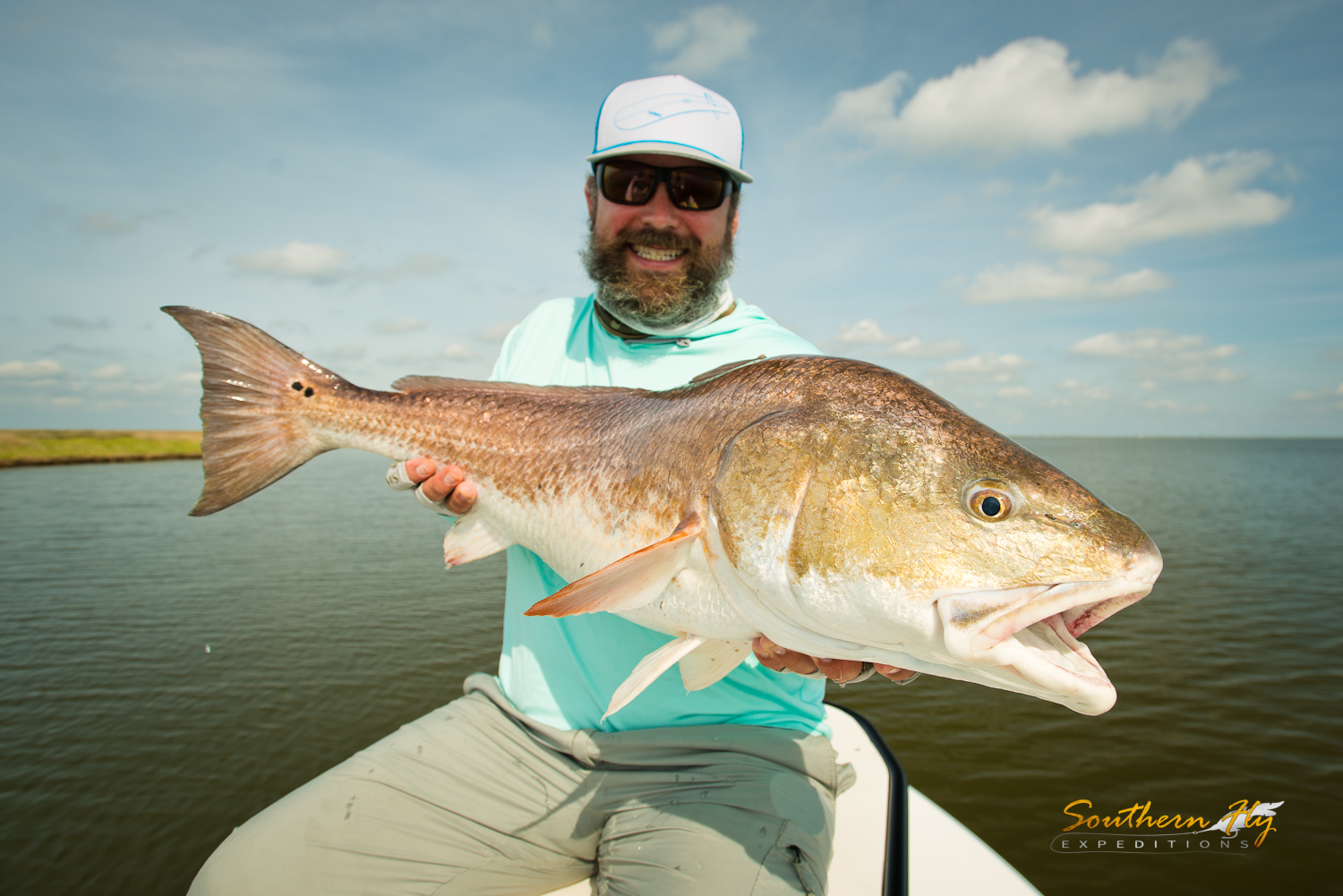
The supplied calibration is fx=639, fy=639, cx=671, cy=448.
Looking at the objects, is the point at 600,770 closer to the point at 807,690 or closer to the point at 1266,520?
the point at 807,690

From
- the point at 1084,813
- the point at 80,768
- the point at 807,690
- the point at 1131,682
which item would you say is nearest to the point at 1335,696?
the point at 1131,682

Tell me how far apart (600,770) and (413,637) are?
31.4ft

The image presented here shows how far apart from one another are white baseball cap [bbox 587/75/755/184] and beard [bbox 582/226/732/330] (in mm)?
421

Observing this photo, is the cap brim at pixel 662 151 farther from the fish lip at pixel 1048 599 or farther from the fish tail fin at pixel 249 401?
the fish lip at pixel 1048 599

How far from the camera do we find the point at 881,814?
3293 mm

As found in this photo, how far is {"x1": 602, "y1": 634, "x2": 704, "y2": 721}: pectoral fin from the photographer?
6.39 feet

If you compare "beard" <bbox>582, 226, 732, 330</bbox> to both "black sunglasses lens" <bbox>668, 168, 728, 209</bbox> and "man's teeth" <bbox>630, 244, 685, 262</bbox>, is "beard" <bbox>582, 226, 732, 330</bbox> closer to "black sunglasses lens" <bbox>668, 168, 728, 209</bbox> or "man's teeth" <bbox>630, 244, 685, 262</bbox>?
"man's teeth" <bbox>630, 244, 685, 262</bbox>

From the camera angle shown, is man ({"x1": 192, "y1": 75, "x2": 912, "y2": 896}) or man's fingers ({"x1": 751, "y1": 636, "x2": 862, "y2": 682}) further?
man ({"x1": 192, "y1": 75, "x2": 912, "y2": 896})

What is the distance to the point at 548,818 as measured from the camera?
Answer: 270cm

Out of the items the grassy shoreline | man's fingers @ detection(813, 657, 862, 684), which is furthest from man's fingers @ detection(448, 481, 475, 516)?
the grassy shoreline

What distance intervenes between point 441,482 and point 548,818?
1.49 m

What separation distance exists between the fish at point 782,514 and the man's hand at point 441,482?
0.05 meters

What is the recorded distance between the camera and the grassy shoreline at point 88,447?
1575 inches

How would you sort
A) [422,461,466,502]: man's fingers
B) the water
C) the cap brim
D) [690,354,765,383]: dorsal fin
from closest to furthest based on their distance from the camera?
[690,354,765,383]: dorsal fin < [422,461,466,502]: man's fingers < the cap brim < the water
